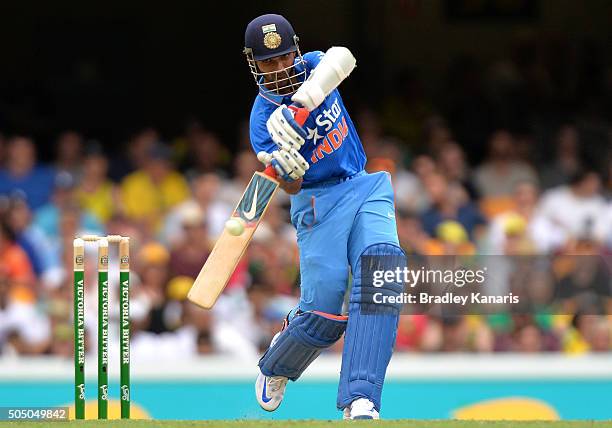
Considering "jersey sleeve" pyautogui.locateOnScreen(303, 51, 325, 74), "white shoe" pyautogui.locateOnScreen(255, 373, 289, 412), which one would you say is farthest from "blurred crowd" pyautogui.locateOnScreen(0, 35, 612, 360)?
"jersey sleeve" pyautogui.locateOnScreen(303, 51, 325, 74)

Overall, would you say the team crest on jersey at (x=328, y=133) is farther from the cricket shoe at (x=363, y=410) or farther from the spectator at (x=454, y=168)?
the spectator at (x=454, y=168)

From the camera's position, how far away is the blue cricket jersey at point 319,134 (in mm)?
5137

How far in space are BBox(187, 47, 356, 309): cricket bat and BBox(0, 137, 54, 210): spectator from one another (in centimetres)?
465

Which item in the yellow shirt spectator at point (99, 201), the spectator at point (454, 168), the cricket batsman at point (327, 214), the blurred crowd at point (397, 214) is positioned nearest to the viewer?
the cricket batsman at point (327, 214)

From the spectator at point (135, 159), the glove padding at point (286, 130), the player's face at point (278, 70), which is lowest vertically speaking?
the glove padding at point (286, 130)

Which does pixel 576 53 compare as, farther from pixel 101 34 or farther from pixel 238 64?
pixel 101 34

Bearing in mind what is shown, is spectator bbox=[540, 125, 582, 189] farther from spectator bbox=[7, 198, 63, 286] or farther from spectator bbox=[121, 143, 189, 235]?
spectator bbox=[7, 198, 63, 286]

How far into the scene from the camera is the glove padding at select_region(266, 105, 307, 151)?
488cm

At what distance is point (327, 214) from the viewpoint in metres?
5.22

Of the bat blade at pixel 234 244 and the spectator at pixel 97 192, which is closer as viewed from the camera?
the bat blade at pixel 234 244

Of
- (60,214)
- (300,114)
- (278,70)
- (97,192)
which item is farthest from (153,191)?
(300,114)

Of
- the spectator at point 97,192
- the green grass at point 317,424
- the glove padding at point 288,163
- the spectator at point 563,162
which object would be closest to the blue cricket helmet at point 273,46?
the glove padding at point 288,163

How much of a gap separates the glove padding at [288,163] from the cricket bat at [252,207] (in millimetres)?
56

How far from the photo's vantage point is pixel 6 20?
12055 millimetres
